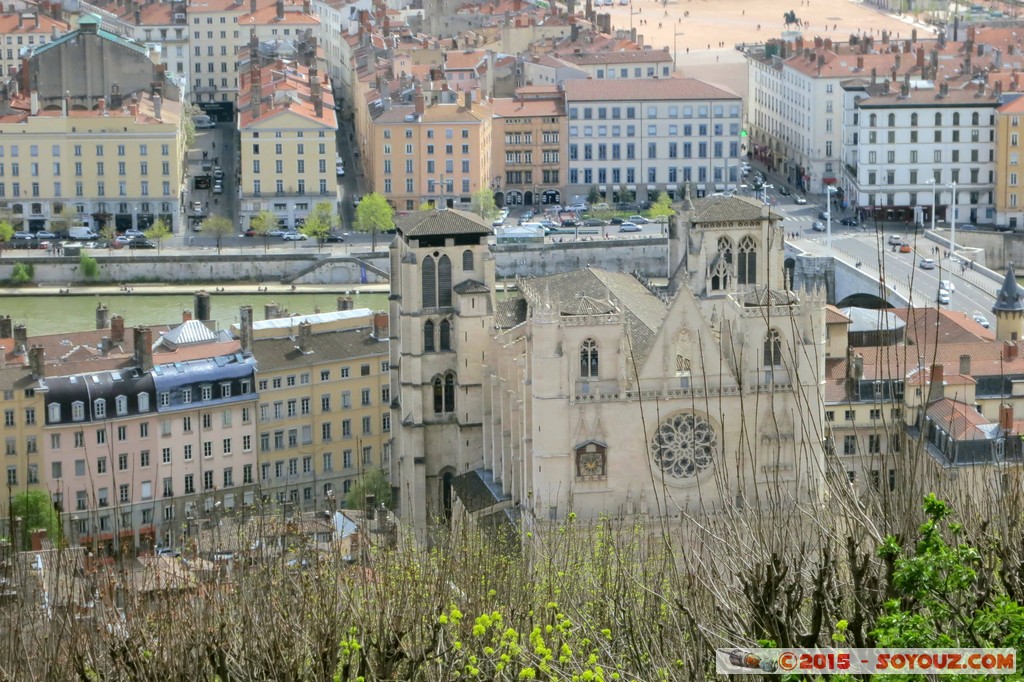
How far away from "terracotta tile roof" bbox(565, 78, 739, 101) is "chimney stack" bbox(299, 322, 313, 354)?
30.8 meters

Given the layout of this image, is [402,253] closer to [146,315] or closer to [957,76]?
[146,315]

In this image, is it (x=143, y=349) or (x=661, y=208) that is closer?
(x=143, y=349)

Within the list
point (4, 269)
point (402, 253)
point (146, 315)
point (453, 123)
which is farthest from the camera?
point (453, 123)

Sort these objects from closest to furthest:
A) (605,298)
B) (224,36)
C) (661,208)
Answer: (605,298) → (661,208) → (224,36)

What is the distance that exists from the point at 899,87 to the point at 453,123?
12.1m

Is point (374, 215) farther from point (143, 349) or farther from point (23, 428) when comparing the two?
point (23, 428)

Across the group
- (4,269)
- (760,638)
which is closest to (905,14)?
(4,269)

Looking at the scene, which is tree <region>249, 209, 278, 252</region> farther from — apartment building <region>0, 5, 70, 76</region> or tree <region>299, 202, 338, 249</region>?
apartment building <region>0, 5, 70, 76</region>

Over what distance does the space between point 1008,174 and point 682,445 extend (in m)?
38.6

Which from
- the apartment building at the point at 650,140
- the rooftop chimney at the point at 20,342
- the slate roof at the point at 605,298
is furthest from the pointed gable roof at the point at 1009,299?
the apartment building at the point at 650,140

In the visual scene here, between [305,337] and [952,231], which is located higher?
[305,337]

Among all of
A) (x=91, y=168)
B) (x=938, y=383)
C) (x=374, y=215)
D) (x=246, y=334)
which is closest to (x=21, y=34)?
(x=91, y=168)

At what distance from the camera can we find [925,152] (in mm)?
75312

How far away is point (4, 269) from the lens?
6906 cm
